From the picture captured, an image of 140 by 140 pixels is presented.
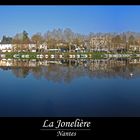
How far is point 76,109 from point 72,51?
0.38m

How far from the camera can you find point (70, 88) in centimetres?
433

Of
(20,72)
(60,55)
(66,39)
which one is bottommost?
(20,72)

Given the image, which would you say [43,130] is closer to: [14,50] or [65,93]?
[65,93]

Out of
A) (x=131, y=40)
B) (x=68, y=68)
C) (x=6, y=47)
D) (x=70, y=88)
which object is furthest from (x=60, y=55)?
(x=131, y=40)

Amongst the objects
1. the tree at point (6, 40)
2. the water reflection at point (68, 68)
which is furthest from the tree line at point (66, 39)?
the water reflection at point (68, 68)

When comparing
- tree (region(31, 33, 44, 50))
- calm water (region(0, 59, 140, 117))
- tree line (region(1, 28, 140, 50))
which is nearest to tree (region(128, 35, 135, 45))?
tree line (region(1, 28, 140, 50))

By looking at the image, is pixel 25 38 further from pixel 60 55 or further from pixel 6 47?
pixel 60 55

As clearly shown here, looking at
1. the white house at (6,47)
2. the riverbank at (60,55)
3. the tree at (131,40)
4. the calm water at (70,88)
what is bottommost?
the calm water at (70,88)

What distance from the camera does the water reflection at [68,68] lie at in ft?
14.2

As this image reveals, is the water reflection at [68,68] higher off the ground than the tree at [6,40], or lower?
lower

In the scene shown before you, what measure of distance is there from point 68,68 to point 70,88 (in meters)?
0.13

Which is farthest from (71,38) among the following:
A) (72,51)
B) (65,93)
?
(65,93)

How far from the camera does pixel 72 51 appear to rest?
437 cm

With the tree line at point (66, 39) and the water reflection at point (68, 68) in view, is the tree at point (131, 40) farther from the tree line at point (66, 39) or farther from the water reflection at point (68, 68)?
the water reflection at point (68, 68)
